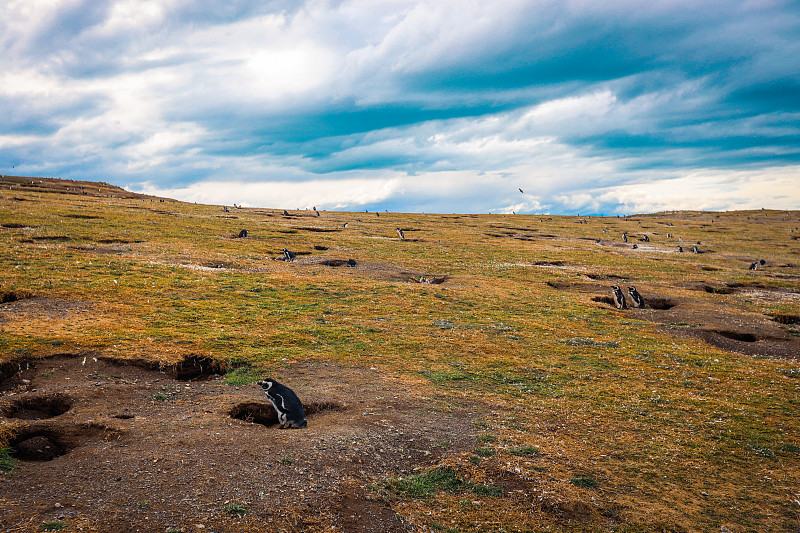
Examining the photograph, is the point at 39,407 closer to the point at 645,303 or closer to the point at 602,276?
the point at 645,303

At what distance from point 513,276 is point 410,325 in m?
19.4

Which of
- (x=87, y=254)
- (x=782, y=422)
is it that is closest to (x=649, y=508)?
(x=782, y=422)

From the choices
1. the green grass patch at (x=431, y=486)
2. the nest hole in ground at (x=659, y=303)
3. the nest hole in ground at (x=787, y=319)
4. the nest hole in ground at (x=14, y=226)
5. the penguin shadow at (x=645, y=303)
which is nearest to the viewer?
the green grass patch at (x=431, y=486)

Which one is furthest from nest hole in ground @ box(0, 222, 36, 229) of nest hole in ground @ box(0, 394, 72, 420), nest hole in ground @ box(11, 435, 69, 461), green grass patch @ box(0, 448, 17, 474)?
green grass patch @ box(0, 448, 17, 474)

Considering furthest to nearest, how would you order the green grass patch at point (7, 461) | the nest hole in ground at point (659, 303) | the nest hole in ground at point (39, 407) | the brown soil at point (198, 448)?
the nest hole in ground at point (659, 303) < the nest hole in ground at point (39, 407) < the green grass patch at point (7, 461) < the brown soil at point (198, 448)

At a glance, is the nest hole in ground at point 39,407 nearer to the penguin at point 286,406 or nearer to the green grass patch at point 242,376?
the green grass patch at point 242,376

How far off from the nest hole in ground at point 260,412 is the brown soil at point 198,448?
1.2 inches

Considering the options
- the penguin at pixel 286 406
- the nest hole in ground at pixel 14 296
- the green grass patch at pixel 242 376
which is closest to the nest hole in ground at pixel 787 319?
the penguin at pixel 286 406

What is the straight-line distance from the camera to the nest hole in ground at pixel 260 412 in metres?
13.0

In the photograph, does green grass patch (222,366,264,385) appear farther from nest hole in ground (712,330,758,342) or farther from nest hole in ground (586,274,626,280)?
nest hole in ground (586,274,626,280)

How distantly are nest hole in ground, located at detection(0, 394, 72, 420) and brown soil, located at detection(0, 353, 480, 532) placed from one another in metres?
0.03

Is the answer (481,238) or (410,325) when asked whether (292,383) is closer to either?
(410,325)

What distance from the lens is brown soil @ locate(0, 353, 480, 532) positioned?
812 centimetres

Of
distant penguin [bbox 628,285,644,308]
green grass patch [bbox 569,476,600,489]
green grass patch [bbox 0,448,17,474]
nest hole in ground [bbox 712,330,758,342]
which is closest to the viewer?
green grass patch [bbox 0,448,17,474]
